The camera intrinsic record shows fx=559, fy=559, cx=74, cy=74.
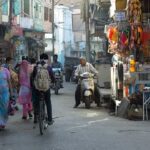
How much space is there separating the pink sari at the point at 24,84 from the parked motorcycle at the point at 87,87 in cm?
347

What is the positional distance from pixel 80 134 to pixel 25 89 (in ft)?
13.2

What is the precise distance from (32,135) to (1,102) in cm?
154

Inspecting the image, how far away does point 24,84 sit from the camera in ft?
49.9

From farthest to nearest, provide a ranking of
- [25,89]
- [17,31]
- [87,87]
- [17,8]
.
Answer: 1. [17,8]
2. [17,31]
3. [87,87]
4. [25,89]

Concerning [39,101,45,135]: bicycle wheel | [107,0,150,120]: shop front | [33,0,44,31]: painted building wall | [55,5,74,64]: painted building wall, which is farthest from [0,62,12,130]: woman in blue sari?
[55,5,74,64]: painted building wall

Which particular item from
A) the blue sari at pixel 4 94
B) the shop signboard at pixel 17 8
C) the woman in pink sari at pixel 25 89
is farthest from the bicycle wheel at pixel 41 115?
the shop signboard at pixel 17 8

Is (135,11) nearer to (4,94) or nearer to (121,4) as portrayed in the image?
(121,4)

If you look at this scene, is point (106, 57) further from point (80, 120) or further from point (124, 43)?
point (80, 120)

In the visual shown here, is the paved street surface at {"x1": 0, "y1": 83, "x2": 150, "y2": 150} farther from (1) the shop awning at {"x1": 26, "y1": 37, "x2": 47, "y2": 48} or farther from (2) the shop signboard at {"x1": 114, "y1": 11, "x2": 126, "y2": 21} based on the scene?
(1) the shop awning at {"x1": 26, "y1": 37, "x2": 47, "y2": 48}

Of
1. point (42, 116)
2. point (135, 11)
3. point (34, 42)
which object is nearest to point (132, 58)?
point (135, 11)

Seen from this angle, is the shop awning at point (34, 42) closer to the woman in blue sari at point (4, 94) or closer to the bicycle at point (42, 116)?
the woman in blue sari at point (4, 94)

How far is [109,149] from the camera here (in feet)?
32.0

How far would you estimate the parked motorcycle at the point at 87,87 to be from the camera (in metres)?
18.5

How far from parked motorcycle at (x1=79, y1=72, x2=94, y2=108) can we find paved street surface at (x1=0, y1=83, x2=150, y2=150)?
2.29m
